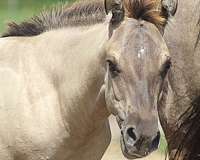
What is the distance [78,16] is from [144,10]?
2.14 feet

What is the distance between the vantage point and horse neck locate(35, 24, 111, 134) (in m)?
4.70

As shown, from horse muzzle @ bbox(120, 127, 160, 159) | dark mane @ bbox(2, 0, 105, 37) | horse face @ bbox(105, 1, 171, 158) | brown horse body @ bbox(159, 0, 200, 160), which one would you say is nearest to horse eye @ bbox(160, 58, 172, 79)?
horse face @ bbox(105, 1, 171, 158)

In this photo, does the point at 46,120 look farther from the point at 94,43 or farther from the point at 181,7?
the point at 181,7

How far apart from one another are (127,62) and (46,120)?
89 centimetres

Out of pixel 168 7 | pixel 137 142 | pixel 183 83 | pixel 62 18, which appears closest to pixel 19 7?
pixel 62 18

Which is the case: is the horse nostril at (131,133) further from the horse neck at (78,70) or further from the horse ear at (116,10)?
the horse ear at (116,10)

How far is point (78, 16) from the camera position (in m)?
4.98

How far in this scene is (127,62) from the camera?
14.1 ft

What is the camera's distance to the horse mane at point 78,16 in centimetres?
452

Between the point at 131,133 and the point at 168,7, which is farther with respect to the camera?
the point at 168,7

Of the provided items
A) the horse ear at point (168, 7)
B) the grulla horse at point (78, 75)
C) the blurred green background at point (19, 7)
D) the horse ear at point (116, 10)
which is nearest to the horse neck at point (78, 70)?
the grulla horse at point (78, 75)

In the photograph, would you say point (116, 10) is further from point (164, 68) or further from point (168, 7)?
point (164, 68)

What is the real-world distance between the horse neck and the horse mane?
8 cm

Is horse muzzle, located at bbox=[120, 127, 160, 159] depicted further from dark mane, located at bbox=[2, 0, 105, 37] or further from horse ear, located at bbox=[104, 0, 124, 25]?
dark mane, located at bbox=[2, 0, 105, 37]
